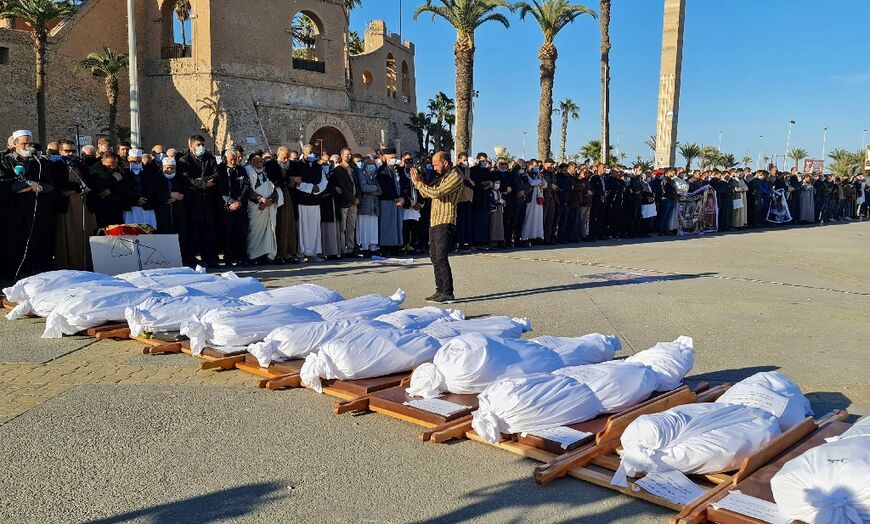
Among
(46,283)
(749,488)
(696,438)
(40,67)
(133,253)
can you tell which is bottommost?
(749,488)

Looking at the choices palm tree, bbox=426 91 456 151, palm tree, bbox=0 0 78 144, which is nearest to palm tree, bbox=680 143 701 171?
palm tree, bbox=426 91 456 151

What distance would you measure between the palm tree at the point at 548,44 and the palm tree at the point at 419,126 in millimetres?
21750

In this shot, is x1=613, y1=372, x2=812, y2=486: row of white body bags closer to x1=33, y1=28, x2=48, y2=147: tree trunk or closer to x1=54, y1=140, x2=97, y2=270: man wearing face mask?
x1=54, y1=140, x2=97, y2=270: man wearing face mask

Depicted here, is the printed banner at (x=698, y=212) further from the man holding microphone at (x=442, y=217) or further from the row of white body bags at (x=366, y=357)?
the row of white body bags at (x=366, y=357)

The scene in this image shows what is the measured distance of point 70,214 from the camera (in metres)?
11.2

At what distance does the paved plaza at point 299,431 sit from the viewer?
3.81 metres

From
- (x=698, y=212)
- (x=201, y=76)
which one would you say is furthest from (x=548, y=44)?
(x=201, y=76)

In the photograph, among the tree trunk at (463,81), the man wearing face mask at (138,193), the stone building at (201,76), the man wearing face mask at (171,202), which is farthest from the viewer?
the stone building at (201,76)

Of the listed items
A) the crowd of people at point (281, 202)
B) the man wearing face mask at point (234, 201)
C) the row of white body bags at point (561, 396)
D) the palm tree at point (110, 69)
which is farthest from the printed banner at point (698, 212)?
the palm tree at point (110, 69)

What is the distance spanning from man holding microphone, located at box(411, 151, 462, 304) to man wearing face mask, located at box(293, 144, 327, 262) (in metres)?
4.44

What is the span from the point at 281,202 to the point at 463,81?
1640 cm

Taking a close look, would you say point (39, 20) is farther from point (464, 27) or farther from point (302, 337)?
point (302, 337)

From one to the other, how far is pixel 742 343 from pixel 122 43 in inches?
1426

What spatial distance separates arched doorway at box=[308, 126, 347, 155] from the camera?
40.2m
